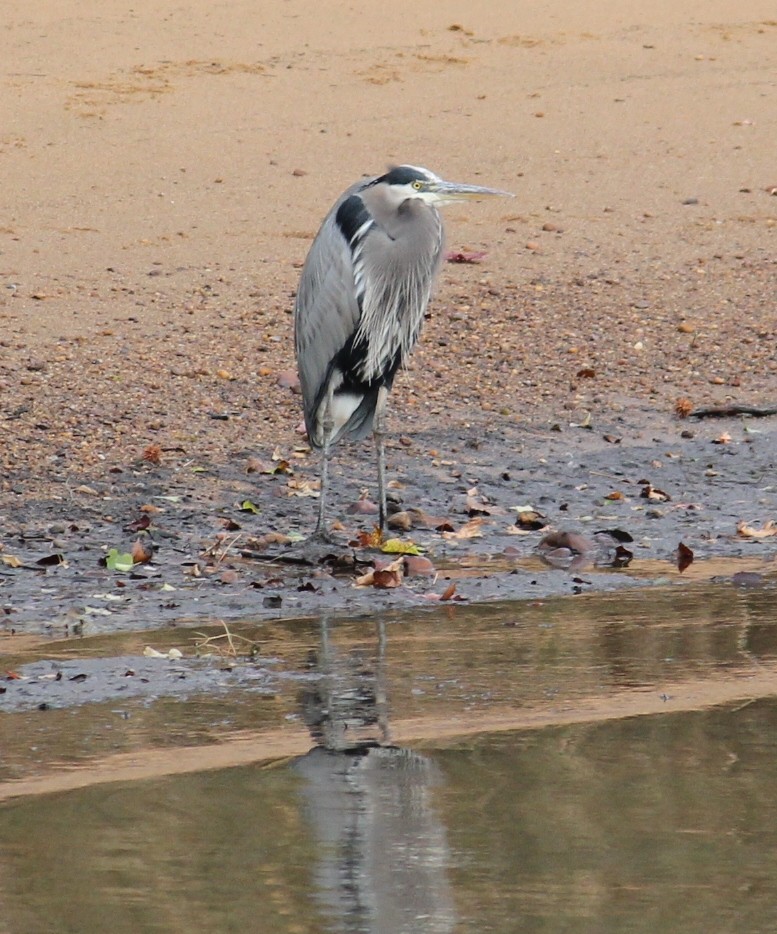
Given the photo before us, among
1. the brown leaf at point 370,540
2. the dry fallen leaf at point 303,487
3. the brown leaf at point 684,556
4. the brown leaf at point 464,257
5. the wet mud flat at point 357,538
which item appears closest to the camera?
the wet mud flat at point 357,538

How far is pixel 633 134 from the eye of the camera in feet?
42.8

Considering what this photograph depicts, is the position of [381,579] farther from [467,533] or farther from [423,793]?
[423,793]

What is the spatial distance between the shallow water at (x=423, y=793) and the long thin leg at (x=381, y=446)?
1.45 m

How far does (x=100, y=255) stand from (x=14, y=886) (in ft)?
23.6

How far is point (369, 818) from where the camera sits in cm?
425

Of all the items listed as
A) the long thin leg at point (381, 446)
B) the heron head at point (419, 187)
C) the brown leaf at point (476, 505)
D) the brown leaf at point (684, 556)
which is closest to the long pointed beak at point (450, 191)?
the heron head at point (419, 187)

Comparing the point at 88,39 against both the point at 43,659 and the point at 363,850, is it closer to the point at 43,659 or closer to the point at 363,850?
the point at 43,659

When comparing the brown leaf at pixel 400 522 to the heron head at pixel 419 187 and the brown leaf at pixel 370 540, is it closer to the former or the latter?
the brown leaf at pixel 370 540

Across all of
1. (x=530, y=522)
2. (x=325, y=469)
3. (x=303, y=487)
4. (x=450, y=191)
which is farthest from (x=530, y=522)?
(x=450, y=191)

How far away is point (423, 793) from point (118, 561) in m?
2.63

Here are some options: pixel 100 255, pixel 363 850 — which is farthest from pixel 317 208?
pixel 363 850

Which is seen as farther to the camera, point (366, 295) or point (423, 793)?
point (366, 295)

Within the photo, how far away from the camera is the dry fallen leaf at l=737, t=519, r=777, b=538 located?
7473mm

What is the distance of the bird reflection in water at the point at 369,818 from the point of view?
3.73m
